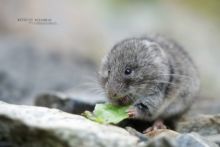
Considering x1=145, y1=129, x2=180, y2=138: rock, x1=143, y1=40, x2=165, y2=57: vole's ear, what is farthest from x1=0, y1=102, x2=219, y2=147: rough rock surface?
x1=143, y1=40, x2=165, y2=57: vole's ear

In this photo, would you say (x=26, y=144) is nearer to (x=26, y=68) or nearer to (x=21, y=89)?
(x=21, y=89)

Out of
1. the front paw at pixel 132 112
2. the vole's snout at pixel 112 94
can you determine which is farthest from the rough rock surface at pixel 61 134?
the vole's snout at pixel 112 94

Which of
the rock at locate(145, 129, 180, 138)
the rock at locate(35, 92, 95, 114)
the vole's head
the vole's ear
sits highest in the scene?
the vole's ear

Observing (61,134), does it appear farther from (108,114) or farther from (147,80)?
(147,80)

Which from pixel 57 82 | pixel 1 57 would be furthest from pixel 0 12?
pixel 57 82

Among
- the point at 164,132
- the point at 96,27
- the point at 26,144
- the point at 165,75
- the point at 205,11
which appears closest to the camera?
the point at 26,144

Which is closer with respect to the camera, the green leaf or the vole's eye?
the green leaf

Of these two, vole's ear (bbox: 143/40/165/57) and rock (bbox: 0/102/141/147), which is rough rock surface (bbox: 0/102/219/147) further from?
vole's ear (bbox: 143/40/165/57)
